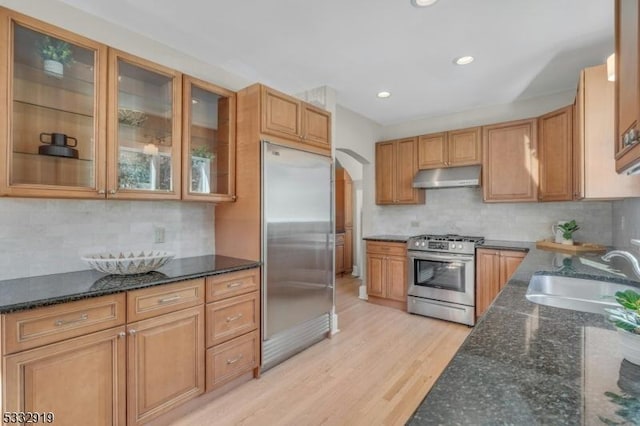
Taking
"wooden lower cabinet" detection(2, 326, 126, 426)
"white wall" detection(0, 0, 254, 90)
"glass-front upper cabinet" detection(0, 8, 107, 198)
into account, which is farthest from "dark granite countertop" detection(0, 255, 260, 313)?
"white wall" detection(0, 0, 254, 90)

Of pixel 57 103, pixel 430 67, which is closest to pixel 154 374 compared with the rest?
pixel 57 103

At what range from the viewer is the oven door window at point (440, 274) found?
3.60 m

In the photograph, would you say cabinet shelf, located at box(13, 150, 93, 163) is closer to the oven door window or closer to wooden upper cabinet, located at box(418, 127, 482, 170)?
the oven door window

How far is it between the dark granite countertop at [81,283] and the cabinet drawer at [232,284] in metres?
0.05

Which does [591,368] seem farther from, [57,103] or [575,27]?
[57,103]

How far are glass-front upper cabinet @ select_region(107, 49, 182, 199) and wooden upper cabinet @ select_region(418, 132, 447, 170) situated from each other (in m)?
3.14

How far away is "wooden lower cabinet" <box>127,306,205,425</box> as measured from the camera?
5.65 ft

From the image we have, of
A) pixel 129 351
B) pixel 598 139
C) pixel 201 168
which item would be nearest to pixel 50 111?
pixel 201 168

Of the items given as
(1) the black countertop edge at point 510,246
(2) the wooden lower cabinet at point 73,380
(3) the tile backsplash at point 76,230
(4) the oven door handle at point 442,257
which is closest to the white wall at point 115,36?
(3) the tile backsplash at point 76,230

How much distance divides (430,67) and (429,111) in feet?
4.54

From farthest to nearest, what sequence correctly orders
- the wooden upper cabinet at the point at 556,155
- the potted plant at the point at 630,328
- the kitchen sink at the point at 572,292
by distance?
the wooden upper cabinet at the point at 556,155 < the kitchen sink at the point at 572,292 < the potted plant at the point at 630,328

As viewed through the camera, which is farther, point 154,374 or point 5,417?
point 154,374

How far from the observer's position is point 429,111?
13.7 feet

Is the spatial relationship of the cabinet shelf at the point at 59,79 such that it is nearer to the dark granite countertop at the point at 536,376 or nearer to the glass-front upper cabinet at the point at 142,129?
the glass-front upper cabinet at the point at 142,129
